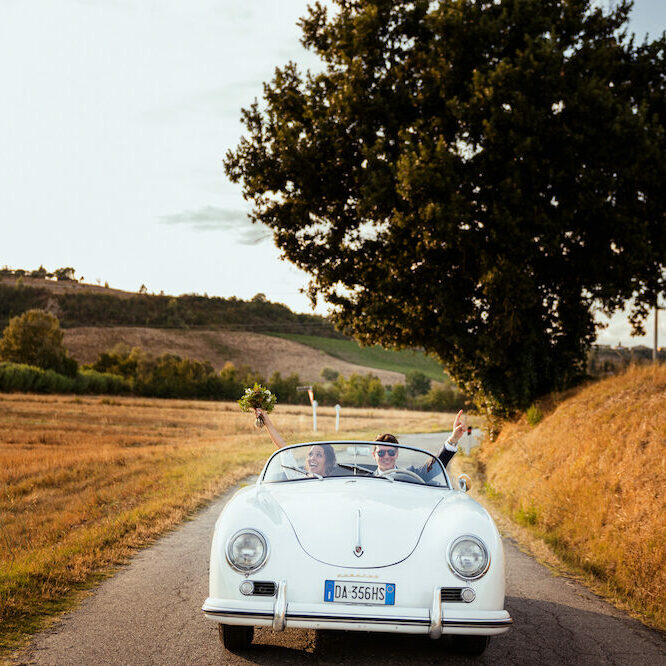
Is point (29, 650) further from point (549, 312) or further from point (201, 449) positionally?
point (201, 449)

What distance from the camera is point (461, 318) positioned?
17844 mm

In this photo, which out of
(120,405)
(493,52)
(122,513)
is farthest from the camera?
(120,405)

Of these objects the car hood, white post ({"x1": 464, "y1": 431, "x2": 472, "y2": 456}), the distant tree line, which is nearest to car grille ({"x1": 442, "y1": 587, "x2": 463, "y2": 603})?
the car hood

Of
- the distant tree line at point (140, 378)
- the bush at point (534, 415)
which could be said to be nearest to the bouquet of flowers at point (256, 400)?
the bush at point (534, 415)

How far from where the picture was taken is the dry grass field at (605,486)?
699 centimetres

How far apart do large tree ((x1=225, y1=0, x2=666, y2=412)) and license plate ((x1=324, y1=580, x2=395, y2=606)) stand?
10.8 meters

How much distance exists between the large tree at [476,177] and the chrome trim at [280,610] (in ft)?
35.9

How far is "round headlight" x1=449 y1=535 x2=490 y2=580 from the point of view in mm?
4695

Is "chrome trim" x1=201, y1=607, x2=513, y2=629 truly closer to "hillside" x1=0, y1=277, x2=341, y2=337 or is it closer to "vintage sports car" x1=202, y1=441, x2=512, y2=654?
"vintage sports car" x1=202, y1=441, x2=512, y2=654

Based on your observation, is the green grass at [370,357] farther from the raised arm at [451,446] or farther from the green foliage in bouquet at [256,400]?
the raised arm at [451,446]

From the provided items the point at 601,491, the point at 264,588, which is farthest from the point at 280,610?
the point at 601,491

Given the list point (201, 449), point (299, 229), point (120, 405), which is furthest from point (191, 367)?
point (299, 229)

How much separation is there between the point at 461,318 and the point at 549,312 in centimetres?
240

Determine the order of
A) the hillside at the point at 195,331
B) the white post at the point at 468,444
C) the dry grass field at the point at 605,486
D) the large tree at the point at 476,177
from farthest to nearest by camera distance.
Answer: the hillside at the point at 195,331, the white post at the point at 468,444, the large tree at the point at 476,177, the dry grass field at the point at 605,486
